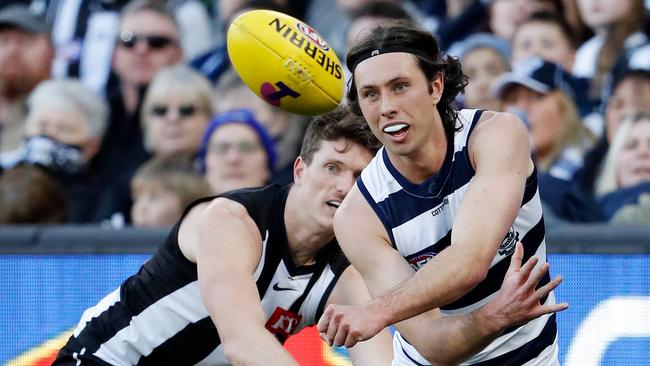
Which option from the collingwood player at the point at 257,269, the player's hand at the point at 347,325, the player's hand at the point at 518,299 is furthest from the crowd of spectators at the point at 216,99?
the player's hand at the point at 347,325

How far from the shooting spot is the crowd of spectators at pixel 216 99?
23.7 ft

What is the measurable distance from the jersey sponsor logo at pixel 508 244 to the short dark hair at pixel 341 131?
30.4 inches

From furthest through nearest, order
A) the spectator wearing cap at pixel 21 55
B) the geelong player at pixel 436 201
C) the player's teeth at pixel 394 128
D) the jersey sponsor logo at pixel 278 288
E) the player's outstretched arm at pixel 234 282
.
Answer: the spectator wearing cap at pixel 21 55 → the jersey sponsor logo at pixel 278 288 → the player's outstretched arm at pixel 234 282 → the player's teeth at pixel 394 128 → the geelong player at pixel 436 201

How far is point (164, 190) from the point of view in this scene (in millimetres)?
7262

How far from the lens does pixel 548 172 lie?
7305 mm

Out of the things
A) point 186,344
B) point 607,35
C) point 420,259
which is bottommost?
point 186,344

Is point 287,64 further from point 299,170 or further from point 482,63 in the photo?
point 482,63

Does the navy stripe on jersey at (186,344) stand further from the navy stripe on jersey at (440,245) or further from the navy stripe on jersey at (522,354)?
the navy stripe on jersey at (522,354)

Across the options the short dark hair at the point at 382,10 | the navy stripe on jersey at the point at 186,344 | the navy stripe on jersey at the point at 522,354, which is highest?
the short dark hair at the point at 382,10

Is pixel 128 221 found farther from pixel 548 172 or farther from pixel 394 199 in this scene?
pixel 394 199

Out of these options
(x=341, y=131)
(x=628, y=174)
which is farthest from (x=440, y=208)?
(x=628, y=174)

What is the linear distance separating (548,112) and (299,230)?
314 cm

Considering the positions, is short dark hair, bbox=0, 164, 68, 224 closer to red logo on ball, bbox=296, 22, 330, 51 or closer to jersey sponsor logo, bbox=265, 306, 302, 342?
jersey sponsor logo, bbox=265, 306, 302, 342

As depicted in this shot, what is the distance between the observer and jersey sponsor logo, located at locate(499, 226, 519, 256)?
4.45m
